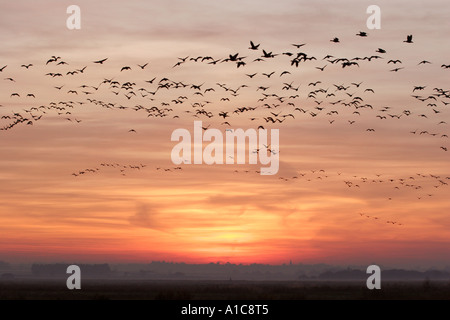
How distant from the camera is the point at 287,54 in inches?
2047

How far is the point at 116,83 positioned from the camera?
57.3 metres

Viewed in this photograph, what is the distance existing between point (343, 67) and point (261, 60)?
5860 millimetres
